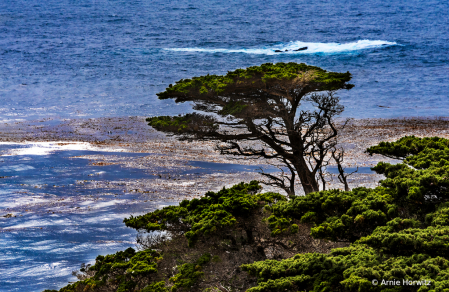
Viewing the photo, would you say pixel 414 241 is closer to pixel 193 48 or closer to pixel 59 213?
pixel 59 213

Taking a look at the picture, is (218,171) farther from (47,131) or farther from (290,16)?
(290,16)

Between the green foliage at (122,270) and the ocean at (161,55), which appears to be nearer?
the green foliage at (122,270)

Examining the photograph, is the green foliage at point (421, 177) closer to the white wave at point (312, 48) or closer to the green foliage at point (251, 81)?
the green foliage at point (251, 81)

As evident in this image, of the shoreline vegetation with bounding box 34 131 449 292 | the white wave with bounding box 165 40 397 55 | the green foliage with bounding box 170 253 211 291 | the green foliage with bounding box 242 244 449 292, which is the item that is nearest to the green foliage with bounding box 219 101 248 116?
the shoreline vegetation with bounding box 34 131 449 292

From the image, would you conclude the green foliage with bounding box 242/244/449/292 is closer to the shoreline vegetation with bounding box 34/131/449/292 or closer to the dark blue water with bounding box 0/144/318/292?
the shoreline vegetation with bounding box 34/131/449/292

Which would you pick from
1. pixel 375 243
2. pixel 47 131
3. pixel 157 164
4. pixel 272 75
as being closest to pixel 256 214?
pixel 375 243

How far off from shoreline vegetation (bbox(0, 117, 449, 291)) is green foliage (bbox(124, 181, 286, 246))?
34.6 ft

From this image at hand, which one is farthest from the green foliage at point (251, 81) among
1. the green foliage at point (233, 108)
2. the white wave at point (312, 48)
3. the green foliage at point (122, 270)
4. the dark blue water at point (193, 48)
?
the white wave at point (312, 48)

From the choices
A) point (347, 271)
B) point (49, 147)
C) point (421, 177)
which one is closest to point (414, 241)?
point (347, 271)

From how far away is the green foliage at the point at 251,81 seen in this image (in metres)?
12.8

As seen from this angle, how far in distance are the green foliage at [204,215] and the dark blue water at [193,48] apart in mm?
34685

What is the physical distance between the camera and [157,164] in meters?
28.0

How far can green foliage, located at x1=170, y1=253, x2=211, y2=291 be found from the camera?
28.6 feet

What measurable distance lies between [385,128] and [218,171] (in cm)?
1850
